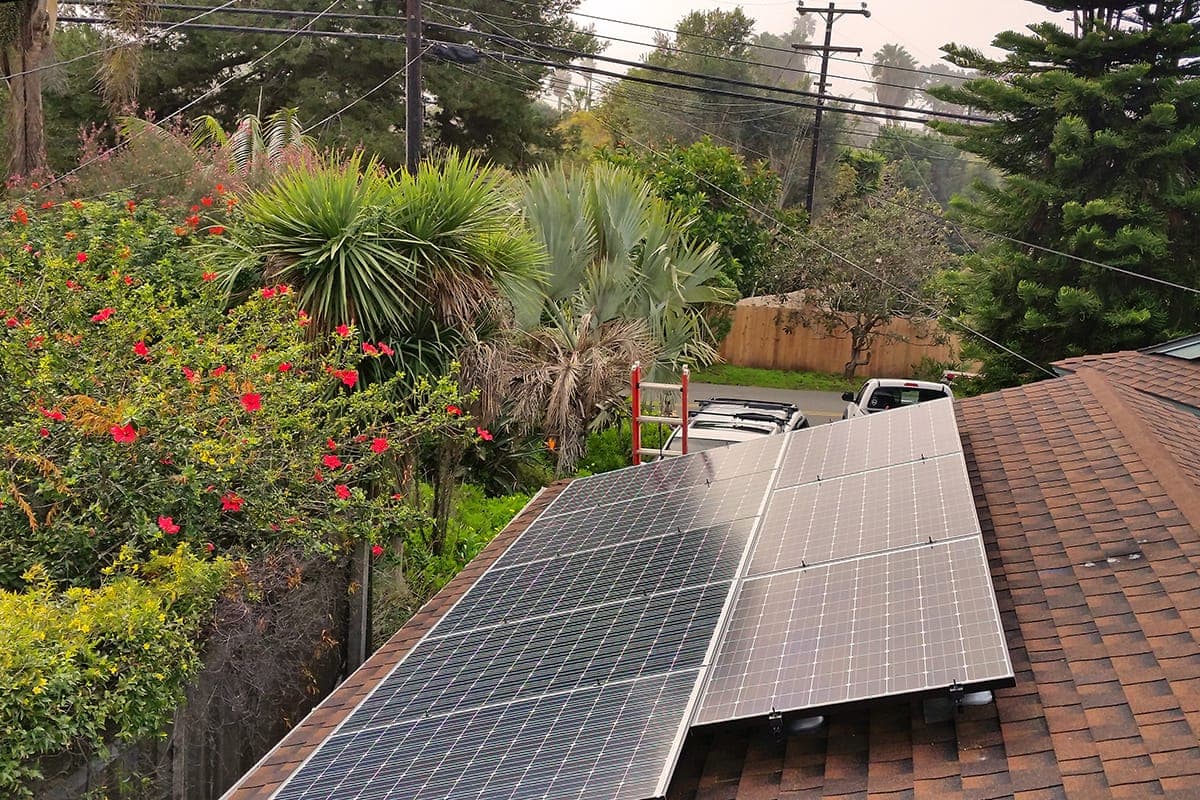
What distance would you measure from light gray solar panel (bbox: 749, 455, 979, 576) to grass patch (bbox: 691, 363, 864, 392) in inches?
1001

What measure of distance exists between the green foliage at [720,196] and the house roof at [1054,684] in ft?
84.7

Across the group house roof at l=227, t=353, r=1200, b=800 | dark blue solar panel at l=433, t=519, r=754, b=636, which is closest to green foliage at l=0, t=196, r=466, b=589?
dark blue solar panel at l=433, t=519, r=754, b=636

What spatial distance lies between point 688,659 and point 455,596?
3.08 metres

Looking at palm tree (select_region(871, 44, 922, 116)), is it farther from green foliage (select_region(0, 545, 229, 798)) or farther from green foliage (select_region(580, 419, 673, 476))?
green foliage (select_region(0, 545, 229, 798))

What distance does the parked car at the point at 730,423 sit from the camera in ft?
50.9

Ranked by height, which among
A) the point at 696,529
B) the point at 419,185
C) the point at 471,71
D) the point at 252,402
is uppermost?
the point at 471,71

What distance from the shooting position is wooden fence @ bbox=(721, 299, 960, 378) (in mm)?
36406

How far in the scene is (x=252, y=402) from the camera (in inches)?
295

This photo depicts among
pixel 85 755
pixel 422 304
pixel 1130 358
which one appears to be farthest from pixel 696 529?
pixel 1130 358

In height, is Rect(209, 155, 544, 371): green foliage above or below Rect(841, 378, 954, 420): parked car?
above

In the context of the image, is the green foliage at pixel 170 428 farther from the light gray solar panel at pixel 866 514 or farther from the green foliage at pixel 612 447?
the green foliage at pixel 612 447

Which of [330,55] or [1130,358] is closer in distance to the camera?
[1130,358]

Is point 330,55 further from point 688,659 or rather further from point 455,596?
point 688,659

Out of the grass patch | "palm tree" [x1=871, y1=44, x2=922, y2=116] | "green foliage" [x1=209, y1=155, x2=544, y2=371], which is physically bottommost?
the grass patch
